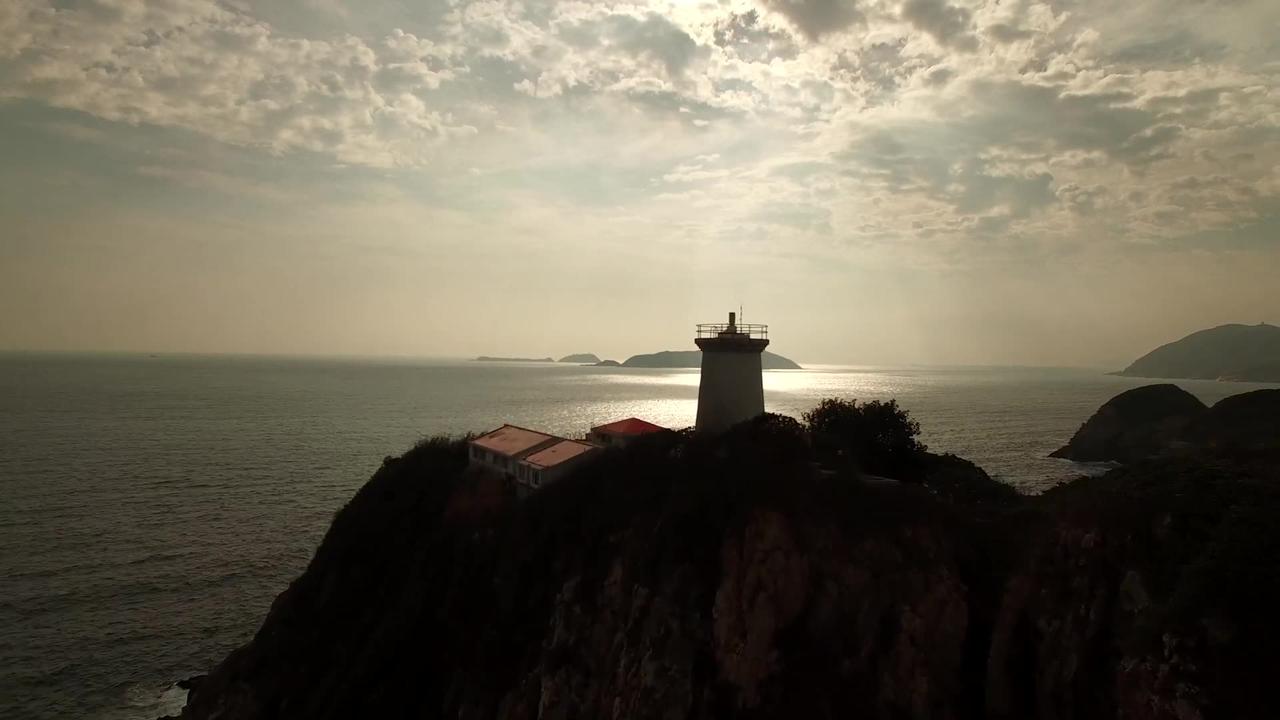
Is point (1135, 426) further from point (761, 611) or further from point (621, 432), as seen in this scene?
point (761, 611)

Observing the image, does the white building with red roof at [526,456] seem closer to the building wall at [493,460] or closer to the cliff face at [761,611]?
the building wall at [493,460]

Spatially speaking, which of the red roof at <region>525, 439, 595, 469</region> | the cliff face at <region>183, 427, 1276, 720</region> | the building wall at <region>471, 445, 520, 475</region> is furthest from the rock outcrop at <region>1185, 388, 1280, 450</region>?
the building wall at <region>471, 445, 520, 475</region>

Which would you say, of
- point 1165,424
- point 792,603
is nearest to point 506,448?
point 792,603

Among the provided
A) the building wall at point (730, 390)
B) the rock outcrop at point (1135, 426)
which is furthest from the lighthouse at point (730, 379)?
the rock outcrop at point (1135, 426)

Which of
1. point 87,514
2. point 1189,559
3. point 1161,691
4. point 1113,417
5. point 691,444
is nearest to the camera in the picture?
point 1161,691

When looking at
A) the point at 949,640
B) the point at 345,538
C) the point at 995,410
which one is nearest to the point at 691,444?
the point at 949,640

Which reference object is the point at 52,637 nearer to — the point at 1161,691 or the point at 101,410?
the point at 1161,691

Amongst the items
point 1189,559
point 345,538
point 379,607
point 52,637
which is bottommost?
point 52,637
